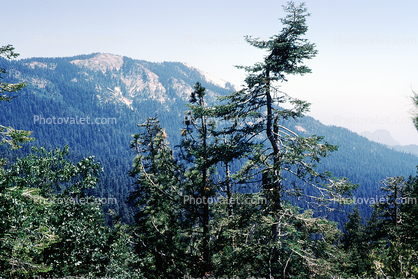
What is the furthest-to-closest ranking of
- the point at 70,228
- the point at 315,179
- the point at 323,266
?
the point at 70,228, the point at 315,179, the point at 323,266

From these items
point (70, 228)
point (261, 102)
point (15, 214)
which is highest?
point (261, 102)

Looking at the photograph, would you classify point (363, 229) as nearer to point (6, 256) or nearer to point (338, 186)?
point (338, 186)

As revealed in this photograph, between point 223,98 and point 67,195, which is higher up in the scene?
point 223,98

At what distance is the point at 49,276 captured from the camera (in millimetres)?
10516

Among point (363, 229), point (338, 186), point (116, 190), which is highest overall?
point (338, 186)

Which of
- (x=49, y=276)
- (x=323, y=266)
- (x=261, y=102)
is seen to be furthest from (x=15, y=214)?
(x=323, y=266)

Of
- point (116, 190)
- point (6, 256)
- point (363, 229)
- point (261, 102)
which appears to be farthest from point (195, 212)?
point (116, 190)

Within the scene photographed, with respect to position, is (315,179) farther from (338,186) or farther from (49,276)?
(49,276)

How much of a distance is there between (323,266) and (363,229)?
35779 millimetres

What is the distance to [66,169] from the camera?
414 inches

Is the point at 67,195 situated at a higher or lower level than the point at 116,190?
higher

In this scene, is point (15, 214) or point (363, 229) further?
point (363, 229)

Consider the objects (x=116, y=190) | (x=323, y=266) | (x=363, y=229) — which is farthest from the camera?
(x=116, y=190)

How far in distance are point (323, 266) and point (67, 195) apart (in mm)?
11176
